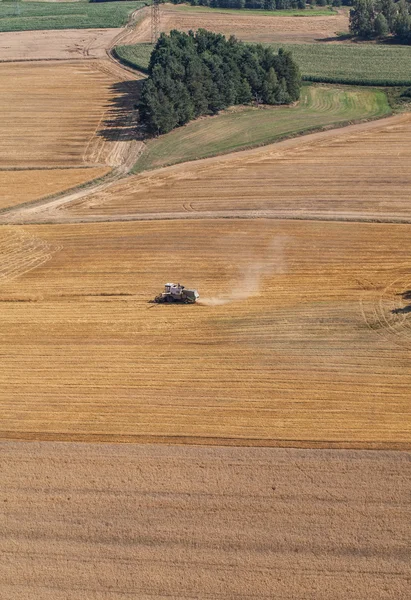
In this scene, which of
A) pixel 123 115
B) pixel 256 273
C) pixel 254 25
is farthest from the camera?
pixel 254 25

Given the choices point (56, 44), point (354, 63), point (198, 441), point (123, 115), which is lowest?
point (198, 441)

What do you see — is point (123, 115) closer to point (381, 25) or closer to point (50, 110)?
point (50, 110)

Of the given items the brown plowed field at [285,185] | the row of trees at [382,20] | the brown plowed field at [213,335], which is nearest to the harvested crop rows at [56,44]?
the row of trees at [382,20]

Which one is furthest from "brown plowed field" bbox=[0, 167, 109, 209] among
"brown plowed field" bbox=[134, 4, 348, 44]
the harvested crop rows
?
"brown plowed field" bbox=[134, 4, 348, 44]

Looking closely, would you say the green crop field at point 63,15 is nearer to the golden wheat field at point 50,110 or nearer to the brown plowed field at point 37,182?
the golden wheat field at point 50,110

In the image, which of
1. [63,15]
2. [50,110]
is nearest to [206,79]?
[50,110]

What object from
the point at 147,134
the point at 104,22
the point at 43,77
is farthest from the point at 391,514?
the point at 104,22
